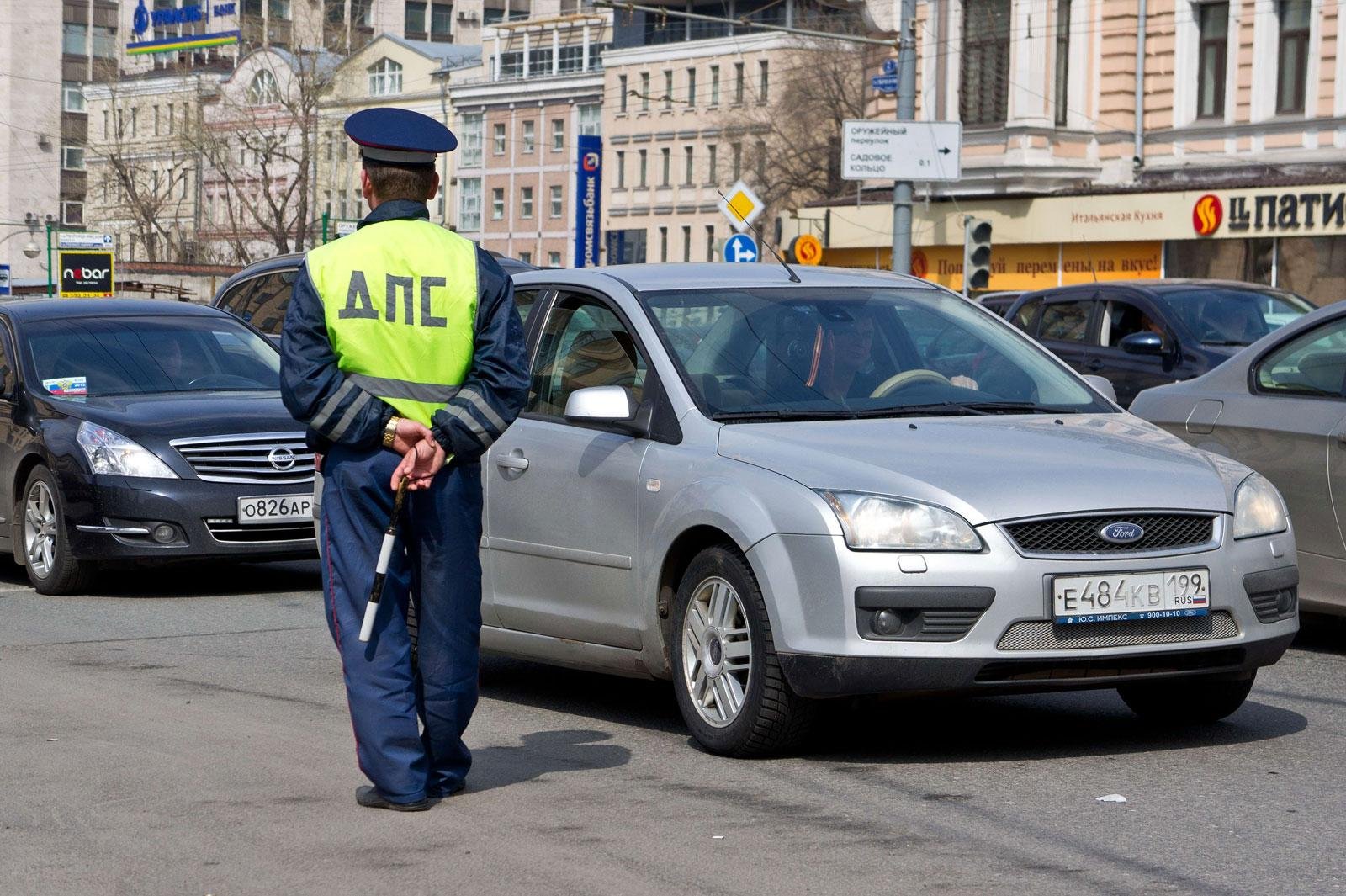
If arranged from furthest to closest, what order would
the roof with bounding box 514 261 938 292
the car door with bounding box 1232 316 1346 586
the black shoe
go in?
the car door with bounding box 1232 316 1346 586 → the roof with bounding box 514 261 938 292 → the black shoe

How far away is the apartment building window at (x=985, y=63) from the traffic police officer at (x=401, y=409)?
44.3m

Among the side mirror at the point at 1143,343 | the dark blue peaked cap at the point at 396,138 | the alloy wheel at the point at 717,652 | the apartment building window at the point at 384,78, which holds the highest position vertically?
the apartment building window at the point at 384,78

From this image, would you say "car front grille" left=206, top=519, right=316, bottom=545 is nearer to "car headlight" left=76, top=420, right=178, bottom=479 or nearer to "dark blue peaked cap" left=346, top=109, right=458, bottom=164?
"car headlight" left=76, top=420, right=178, bottom=479

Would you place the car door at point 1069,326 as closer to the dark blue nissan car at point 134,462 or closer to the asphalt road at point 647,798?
the dark blue nissan car at point 134,462

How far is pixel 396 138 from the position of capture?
19.2 ft

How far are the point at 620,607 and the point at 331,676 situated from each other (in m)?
1.93

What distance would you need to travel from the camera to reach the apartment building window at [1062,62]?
48.9 metres

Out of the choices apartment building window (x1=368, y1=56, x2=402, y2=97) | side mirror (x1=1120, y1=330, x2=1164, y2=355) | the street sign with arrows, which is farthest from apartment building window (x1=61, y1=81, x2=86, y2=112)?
side mirror (x1=1120, y1=330, x2=1164, y2=355)

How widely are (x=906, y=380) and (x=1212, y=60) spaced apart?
131 ft

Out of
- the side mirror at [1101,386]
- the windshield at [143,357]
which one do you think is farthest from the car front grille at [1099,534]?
the windshield at [143,357]

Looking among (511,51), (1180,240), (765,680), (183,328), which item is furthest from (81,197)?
(765,680)

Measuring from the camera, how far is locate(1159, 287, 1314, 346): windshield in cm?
1773

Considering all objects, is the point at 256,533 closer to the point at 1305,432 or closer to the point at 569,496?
the point at 569,496

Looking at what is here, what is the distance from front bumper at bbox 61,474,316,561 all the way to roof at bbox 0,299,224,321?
1.80 meters
